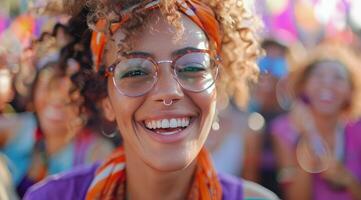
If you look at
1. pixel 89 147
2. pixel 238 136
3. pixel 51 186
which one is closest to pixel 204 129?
pixel 51 186

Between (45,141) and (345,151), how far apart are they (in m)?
1.90

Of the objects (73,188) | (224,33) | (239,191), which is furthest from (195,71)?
(73,188)

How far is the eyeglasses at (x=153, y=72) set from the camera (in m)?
2.21

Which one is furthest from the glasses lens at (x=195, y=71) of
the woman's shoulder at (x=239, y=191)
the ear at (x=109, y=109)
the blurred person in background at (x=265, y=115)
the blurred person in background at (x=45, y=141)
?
the blurred person in background at (x=265, y=115)

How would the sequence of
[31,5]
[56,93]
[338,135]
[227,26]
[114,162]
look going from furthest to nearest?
[338,135] → [56,93] → [31,5] → [114,162] → [227,26]

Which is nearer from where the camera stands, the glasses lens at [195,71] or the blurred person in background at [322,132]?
the glasses lens at [195,71]

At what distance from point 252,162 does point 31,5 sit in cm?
211

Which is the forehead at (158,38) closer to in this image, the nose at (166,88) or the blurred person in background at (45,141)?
the nose at (166,88)

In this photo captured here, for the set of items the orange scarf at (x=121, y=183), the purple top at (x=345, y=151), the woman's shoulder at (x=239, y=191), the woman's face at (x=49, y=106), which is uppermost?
the woman's face at (x=49, y=106)

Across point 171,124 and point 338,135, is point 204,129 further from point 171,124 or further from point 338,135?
point 338,135

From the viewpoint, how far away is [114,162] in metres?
2.65

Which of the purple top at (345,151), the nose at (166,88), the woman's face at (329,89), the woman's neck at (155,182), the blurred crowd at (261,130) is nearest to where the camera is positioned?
the nose at (166,88)

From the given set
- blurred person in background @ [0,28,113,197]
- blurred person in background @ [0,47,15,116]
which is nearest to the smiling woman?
blurred person in background @ [0,47,15,116]

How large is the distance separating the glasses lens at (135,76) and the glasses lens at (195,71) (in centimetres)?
10
